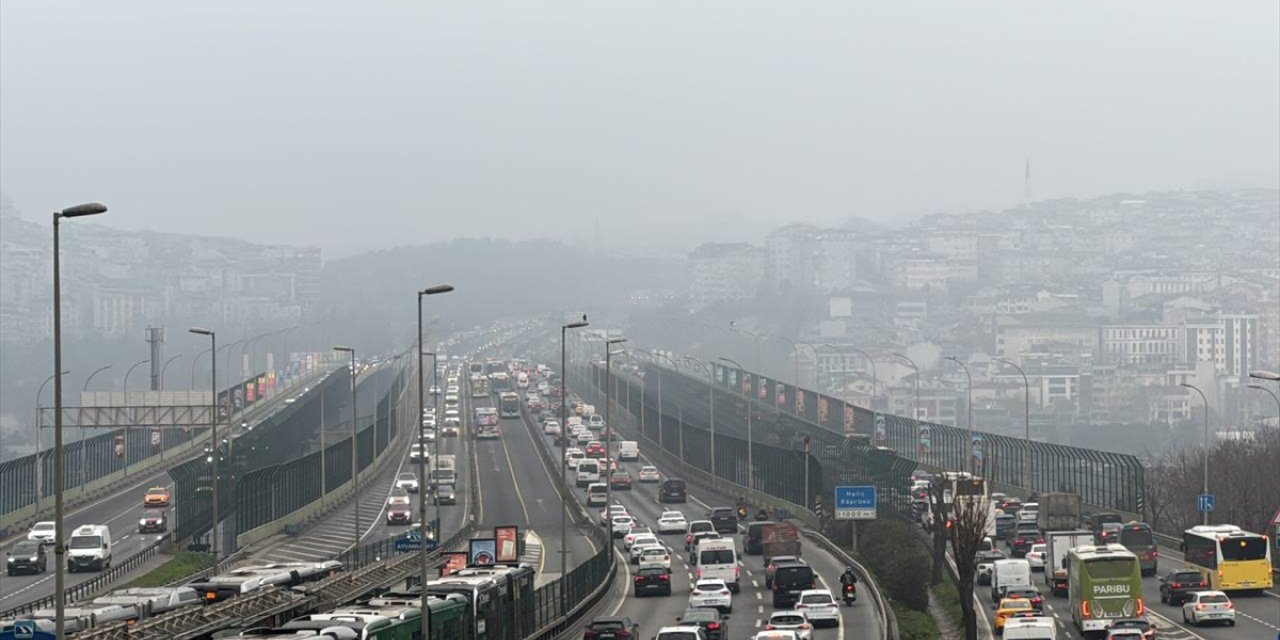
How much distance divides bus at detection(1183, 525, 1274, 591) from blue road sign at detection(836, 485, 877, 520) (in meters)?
20.9

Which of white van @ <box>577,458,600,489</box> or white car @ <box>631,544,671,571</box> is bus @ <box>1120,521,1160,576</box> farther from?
white van @ <box>577,458,600,489</box>

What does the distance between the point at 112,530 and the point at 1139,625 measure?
53.0 metres

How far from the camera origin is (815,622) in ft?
143

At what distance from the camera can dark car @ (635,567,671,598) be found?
52469mm

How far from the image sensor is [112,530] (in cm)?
8069

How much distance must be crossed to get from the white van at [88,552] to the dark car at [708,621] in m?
29.4

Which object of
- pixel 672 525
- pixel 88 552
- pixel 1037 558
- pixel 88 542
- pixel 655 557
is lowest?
pixel 672 525

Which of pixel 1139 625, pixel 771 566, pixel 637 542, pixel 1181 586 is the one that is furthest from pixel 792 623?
pixel 637 542

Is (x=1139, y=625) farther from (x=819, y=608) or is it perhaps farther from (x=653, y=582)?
(x=653, y=582)

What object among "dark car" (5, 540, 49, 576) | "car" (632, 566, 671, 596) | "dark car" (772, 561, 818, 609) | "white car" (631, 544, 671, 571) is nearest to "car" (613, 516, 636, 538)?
"white car" (631, 544, 671, 571)

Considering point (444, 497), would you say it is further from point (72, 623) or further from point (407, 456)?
point (72, 623)

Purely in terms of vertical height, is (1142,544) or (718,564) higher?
(718,564)

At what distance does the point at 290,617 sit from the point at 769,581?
2742cm

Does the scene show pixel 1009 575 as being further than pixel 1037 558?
No
